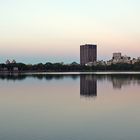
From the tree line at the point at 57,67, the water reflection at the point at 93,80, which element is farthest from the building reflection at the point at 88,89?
the tree line at the point at 57,67

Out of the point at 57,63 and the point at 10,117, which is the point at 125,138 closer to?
the point at 10,117

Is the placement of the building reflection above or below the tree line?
below

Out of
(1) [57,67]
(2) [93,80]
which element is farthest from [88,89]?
(1) [57,67]

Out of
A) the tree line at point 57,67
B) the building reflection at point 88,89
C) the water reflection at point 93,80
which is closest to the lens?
the building reflection at point 88,89

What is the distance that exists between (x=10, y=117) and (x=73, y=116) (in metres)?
2.06

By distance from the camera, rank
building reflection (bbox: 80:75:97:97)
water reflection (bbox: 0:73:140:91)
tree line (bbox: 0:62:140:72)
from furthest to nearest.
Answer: tree line (bbox: 0:62:140:72) → water reflection (bbox: 0:73:140:91) → building reflection (bbox: 80:75:97:97)

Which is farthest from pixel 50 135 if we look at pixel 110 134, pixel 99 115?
pixel 99 115

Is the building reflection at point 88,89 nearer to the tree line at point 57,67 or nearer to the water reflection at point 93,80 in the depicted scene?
the water reflection at point 93,80

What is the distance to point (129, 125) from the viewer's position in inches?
344

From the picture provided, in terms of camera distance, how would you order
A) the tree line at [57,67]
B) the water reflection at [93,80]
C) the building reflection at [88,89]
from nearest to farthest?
1. the building reflection at [88,89]
2. the water reflection at [93,80]
3. the tree line at [57,67]

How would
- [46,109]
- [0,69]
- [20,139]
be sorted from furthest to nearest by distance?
[0,69]
[46,109]
[20,139]

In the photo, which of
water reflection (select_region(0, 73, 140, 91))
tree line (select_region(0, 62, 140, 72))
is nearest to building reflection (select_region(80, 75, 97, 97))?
water reflection (select_region(0, 73, 140, 91))

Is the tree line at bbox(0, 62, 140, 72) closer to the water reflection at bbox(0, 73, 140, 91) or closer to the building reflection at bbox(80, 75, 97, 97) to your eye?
the water reflection at bbox(0, 73, 140, 91)

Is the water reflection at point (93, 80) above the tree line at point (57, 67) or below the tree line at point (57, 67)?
below
